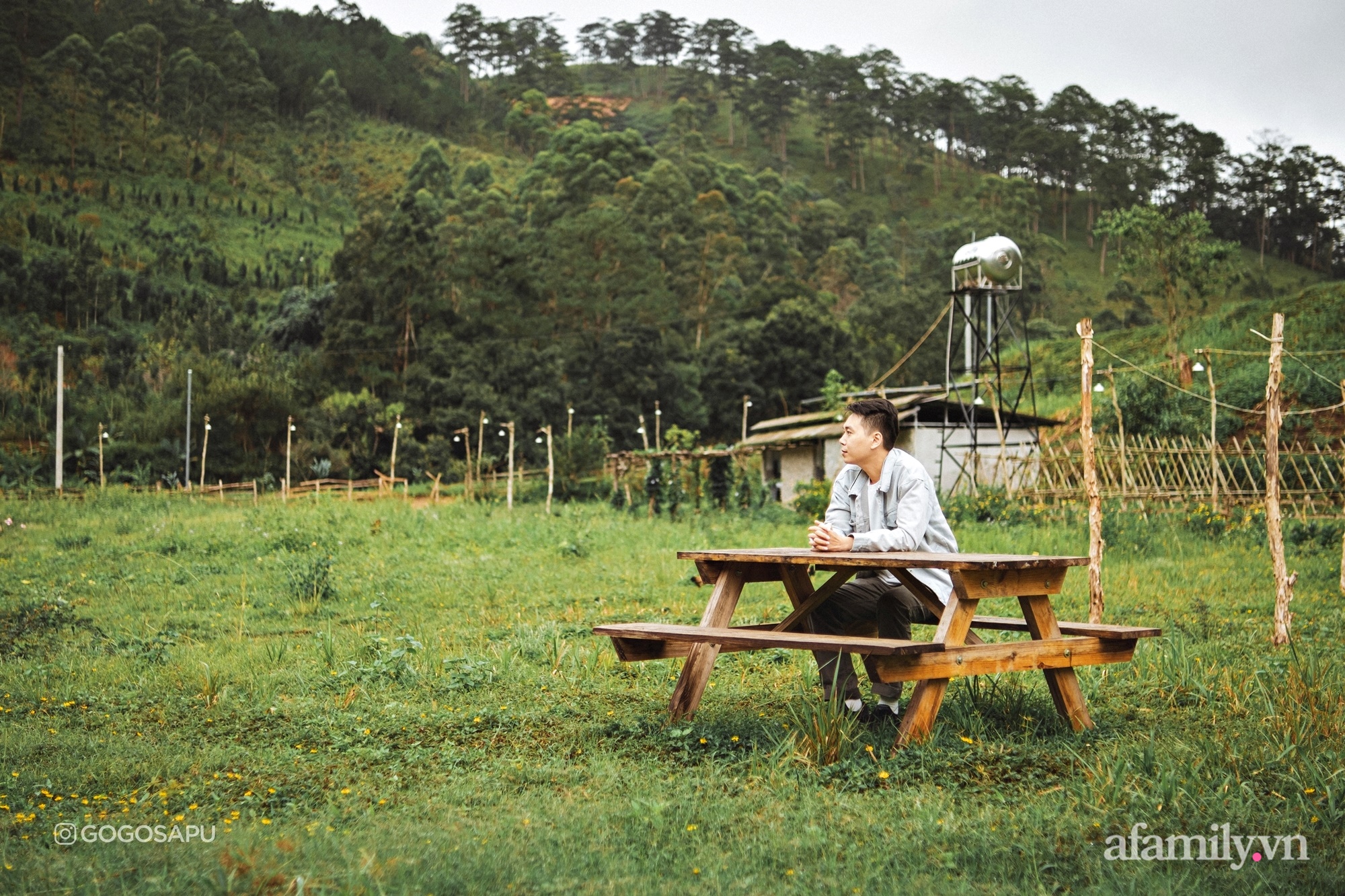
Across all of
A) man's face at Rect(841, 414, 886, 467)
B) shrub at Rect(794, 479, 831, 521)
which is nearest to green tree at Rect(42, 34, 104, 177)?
shrub at Rect(794, 479, 831, 521)

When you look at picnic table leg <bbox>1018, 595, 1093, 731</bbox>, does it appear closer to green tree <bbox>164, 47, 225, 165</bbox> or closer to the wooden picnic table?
the wooden picnic table

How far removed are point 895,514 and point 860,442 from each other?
40 centimetres

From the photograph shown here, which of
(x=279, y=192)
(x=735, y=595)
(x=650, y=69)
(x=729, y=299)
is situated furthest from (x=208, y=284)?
(x=650, y=69)

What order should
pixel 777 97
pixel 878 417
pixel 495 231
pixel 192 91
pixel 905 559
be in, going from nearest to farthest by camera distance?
1. pixel 905 559
2. pixel 878 417
3. pixel 495 231
4. pixel 192 91
5. pixel 777 97

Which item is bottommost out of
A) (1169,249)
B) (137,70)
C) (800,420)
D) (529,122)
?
(800,420)

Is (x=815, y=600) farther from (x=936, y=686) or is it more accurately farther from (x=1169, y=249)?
(x=1169, y=249)

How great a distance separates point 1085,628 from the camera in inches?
212

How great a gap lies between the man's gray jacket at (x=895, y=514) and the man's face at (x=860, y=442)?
3.8 inches

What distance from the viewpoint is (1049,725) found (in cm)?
514

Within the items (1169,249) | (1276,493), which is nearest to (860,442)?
(1276,493)

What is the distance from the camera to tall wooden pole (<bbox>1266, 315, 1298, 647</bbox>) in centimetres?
734

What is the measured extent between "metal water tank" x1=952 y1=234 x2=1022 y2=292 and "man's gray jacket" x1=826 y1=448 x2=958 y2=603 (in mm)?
16741

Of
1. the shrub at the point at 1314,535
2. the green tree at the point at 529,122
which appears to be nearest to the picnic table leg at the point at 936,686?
the shrub at the point at 1314,535

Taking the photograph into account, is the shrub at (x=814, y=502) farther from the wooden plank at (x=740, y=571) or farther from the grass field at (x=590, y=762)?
the wooden plank at (x=740, y=571)
